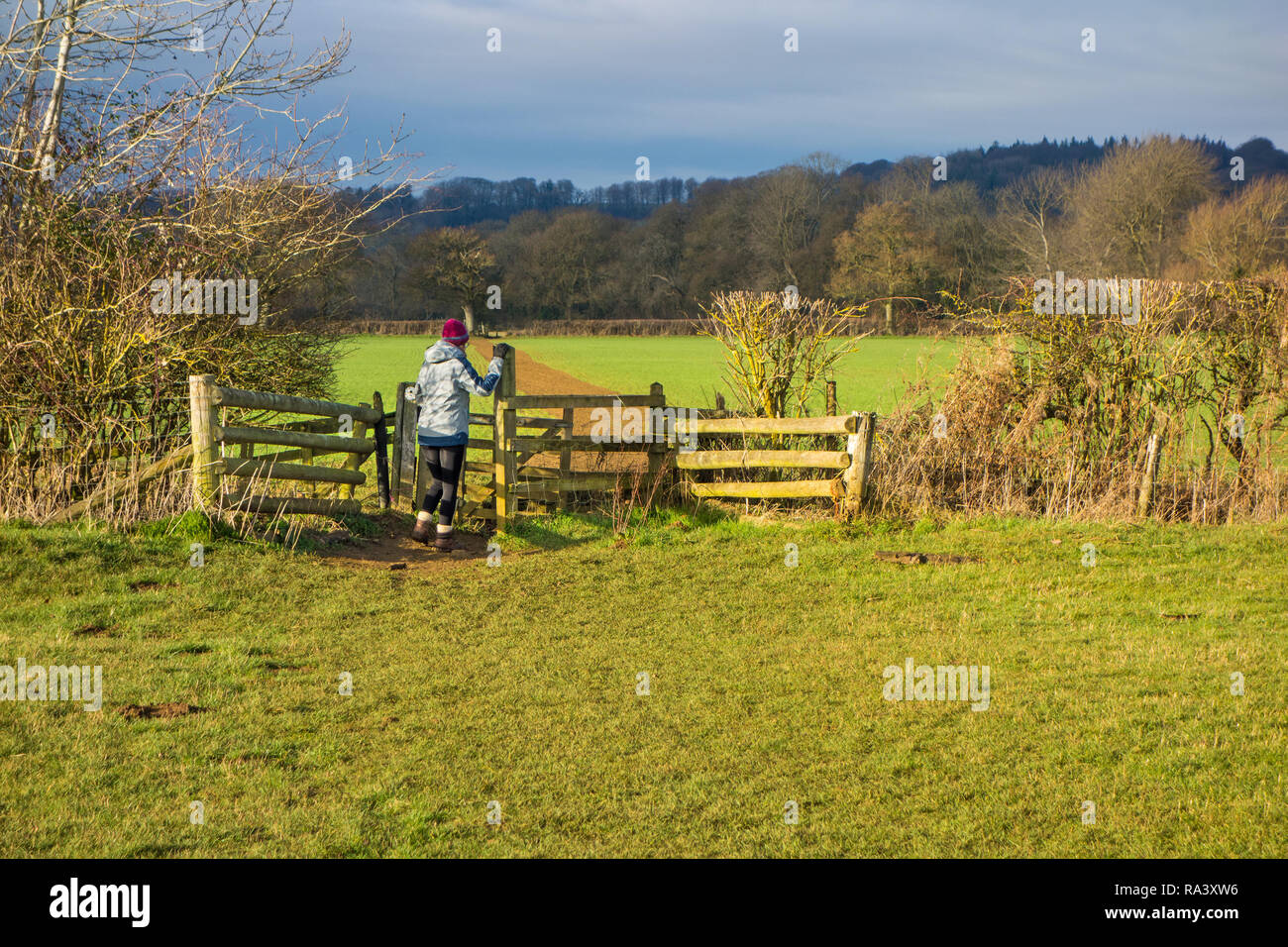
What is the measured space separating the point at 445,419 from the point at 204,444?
2.39 meters

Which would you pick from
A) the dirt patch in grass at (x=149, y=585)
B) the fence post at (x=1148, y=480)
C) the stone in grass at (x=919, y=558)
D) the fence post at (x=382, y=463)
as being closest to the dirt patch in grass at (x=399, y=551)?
the fence post at (x=382, y=463)

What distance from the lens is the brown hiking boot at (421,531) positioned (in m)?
11.2

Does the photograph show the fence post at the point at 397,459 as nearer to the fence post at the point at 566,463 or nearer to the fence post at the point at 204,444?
the fence post at the point at 566,463

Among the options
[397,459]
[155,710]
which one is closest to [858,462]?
[397,459]

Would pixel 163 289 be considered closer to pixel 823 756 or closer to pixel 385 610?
pixel 385 610

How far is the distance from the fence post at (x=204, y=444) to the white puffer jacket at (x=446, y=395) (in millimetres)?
2118

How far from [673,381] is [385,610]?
3029 cm

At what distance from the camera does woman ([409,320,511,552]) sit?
1091 centimetres

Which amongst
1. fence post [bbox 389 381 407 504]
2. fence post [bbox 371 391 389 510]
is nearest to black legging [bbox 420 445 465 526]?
fence post [bbox 371 391 389 510]

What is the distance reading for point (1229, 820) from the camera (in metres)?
4.73

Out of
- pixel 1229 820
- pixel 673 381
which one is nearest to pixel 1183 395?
pixel 1229 820

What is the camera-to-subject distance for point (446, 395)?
1094 cm

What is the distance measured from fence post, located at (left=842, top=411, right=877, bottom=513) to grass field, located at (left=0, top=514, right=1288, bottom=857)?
0.84 m

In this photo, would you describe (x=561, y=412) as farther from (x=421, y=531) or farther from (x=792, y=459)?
(x=421, y=531)
